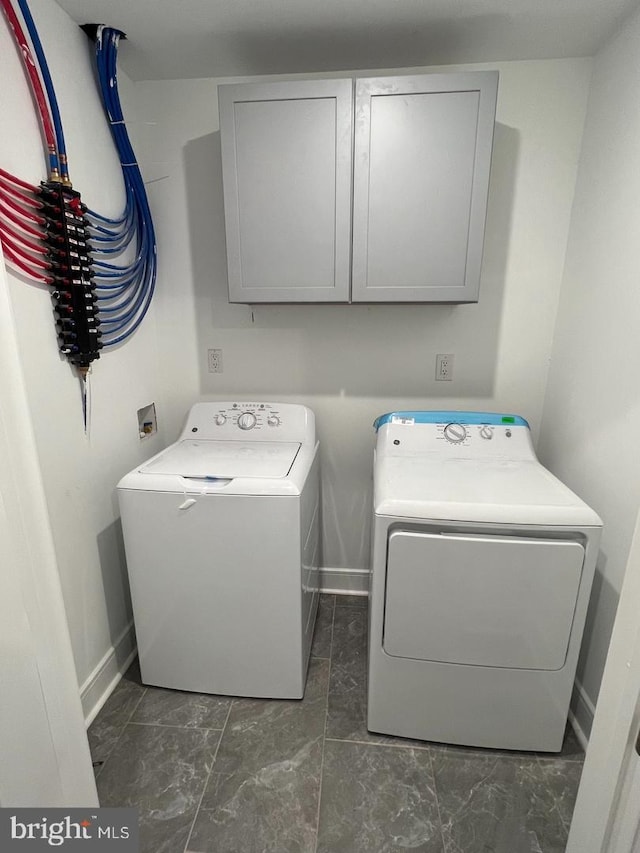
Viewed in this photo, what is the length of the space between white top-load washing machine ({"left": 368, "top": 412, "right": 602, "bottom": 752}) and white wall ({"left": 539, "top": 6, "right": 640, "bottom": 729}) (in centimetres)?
18

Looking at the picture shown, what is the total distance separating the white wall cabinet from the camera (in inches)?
54.4

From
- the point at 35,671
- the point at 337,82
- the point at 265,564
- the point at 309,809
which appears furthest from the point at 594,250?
the point at 309,809

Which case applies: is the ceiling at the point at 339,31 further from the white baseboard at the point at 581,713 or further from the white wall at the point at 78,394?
the white baseboard at the point at 581,713

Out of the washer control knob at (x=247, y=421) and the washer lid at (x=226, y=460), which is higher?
the washer control knob at (x=247, y=421)

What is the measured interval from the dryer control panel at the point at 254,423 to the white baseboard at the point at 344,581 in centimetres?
78

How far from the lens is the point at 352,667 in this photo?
5.69 feet

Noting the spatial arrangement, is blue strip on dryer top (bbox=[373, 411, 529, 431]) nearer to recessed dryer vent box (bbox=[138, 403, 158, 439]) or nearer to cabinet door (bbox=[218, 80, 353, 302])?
cabinet door (bbox=[218, 80, 353, 302])

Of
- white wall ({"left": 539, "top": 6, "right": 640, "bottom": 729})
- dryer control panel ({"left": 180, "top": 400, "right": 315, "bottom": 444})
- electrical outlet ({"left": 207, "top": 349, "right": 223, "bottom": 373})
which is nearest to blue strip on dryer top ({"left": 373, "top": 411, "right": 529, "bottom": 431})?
white wall ({"left": 539, "top": 6, "right": 640, "bottom": 729})

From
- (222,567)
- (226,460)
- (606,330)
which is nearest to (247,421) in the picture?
(226,460)

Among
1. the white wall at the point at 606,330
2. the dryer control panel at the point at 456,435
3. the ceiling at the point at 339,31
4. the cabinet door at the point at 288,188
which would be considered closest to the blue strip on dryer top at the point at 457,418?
the dryer control panel at the point at 456,435

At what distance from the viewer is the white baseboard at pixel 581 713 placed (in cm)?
140

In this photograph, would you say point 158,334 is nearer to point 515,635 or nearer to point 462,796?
point 515,635

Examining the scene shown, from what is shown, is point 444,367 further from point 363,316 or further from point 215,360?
point 215,360

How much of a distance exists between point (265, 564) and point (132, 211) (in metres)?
1.47
